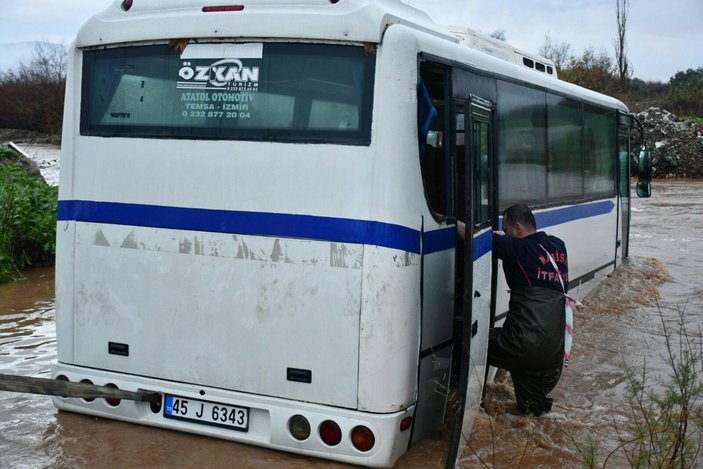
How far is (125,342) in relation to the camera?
562cm

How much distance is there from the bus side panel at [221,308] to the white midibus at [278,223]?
0.01 metres

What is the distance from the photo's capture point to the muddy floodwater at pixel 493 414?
17.9ft

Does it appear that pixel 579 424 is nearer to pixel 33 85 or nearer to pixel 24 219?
pixel 24 219

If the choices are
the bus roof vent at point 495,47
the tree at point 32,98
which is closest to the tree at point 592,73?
the tree at point 32,98

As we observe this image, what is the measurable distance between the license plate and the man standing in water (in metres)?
1.99

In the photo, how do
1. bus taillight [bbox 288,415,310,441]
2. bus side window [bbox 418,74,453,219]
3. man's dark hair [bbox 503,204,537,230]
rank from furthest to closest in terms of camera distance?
1. man's dark hair [bbox 503,204,537,230]
2. bus side window [bbox 418,74,453,219]
3. bus taillight [bbox 288,415,310,441]

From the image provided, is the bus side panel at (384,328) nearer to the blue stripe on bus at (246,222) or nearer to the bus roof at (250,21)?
the blue stripe on bus at (246,222)

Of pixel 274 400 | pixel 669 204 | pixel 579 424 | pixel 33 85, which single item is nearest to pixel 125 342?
pixel 274 400

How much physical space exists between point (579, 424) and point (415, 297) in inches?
96.7

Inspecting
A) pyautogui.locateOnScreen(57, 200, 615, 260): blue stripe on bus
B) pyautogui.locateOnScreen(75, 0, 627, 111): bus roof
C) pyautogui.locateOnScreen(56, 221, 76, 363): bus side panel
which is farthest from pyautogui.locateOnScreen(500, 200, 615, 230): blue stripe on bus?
pyautogui.locateOnScreen(56, 221, 76, 363): bus side panel

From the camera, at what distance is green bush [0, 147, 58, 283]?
40.9 feet

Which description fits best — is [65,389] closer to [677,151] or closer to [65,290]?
[65,290]

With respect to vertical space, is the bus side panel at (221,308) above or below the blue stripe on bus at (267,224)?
below

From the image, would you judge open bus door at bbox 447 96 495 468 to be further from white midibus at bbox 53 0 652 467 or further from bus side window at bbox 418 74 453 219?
bus side window at bbox 418 74 453 219
